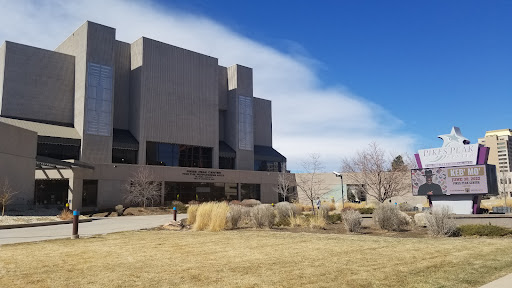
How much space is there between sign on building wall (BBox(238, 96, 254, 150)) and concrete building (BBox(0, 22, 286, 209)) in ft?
0.54

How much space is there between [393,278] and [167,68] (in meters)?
51.8

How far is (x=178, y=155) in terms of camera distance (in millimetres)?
55344

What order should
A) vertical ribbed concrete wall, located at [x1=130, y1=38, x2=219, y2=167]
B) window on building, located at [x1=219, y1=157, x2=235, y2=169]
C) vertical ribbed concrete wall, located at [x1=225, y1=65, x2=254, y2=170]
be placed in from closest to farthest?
vertical ribbed concrete wall, located at [x1=130, y1=38, x2=219, y2=167] → window on building, located at [x1=219, y1=157, x2=235, y2=169] → vertical ribbed concrete wall, located at [x1=225, y1=65, x2=254, y2=170]

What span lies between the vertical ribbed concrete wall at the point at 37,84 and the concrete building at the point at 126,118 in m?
0.11

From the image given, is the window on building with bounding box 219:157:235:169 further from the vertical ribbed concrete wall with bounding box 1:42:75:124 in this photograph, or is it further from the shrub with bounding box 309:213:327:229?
the shrub with bounding box 309:213:327:229

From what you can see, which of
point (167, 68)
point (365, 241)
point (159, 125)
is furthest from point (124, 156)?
point (365, 241)

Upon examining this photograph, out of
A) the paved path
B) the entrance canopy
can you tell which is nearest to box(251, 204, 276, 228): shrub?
the paved path

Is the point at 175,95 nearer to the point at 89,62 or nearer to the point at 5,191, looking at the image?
the point at 89,62

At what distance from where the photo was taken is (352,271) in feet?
24.1

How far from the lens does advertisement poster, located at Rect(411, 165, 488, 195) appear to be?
88.5 ft

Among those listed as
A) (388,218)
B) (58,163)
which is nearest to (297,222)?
(388,218)

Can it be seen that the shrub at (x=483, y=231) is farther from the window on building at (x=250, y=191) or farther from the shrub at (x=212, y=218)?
the window on building at (x=250, y=191)

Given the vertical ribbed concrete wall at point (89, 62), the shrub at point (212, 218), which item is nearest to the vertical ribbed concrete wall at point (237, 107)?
the vertical ribbed concrete wall at point (89, 62)

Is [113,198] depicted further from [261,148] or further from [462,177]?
[462,177]
